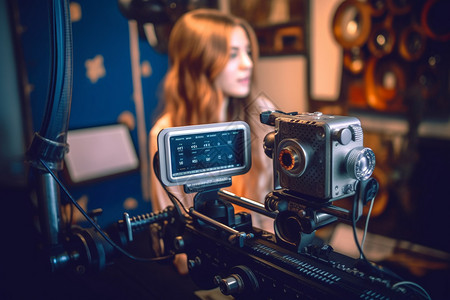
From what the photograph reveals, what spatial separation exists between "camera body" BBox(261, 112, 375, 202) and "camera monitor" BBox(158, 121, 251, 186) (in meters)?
0.13

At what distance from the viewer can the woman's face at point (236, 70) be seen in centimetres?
165

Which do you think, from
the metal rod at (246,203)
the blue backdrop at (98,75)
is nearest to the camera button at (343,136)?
the metal rod at (246,203)

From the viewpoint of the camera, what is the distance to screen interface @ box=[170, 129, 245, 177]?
772 millimetres

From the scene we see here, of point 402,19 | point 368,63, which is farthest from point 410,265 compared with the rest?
point 402,19

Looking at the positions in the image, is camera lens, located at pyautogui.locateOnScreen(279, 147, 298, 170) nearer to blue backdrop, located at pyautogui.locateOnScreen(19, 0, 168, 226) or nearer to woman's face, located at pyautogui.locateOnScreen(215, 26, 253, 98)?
woman's face, located at pyautogui.locateOnScreen(215, 26, 253, 98)

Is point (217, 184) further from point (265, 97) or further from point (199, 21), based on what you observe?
point (199, 21)

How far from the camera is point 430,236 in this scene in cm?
224

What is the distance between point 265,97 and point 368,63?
1.82 meters

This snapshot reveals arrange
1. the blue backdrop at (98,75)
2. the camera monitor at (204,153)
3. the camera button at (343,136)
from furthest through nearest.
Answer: the blue backdrop at (98,75) → the camera monitor at (204,153) → the camera button at (343,136)

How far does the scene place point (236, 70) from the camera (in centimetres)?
165

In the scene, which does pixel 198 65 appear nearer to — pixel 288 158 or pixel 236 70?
pixel 236 70

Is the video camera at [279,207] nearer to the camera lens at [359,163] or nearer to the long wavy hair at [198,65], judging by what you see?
the camera lens at [359,163]

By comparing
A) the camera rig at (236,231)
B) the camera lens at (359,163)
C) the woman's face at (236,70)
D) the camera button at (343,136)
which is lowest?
the camera rig at (236,231)

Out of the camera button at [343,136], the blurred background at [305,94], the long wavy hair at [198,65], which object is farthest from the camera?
the blurred background at [305,94]
